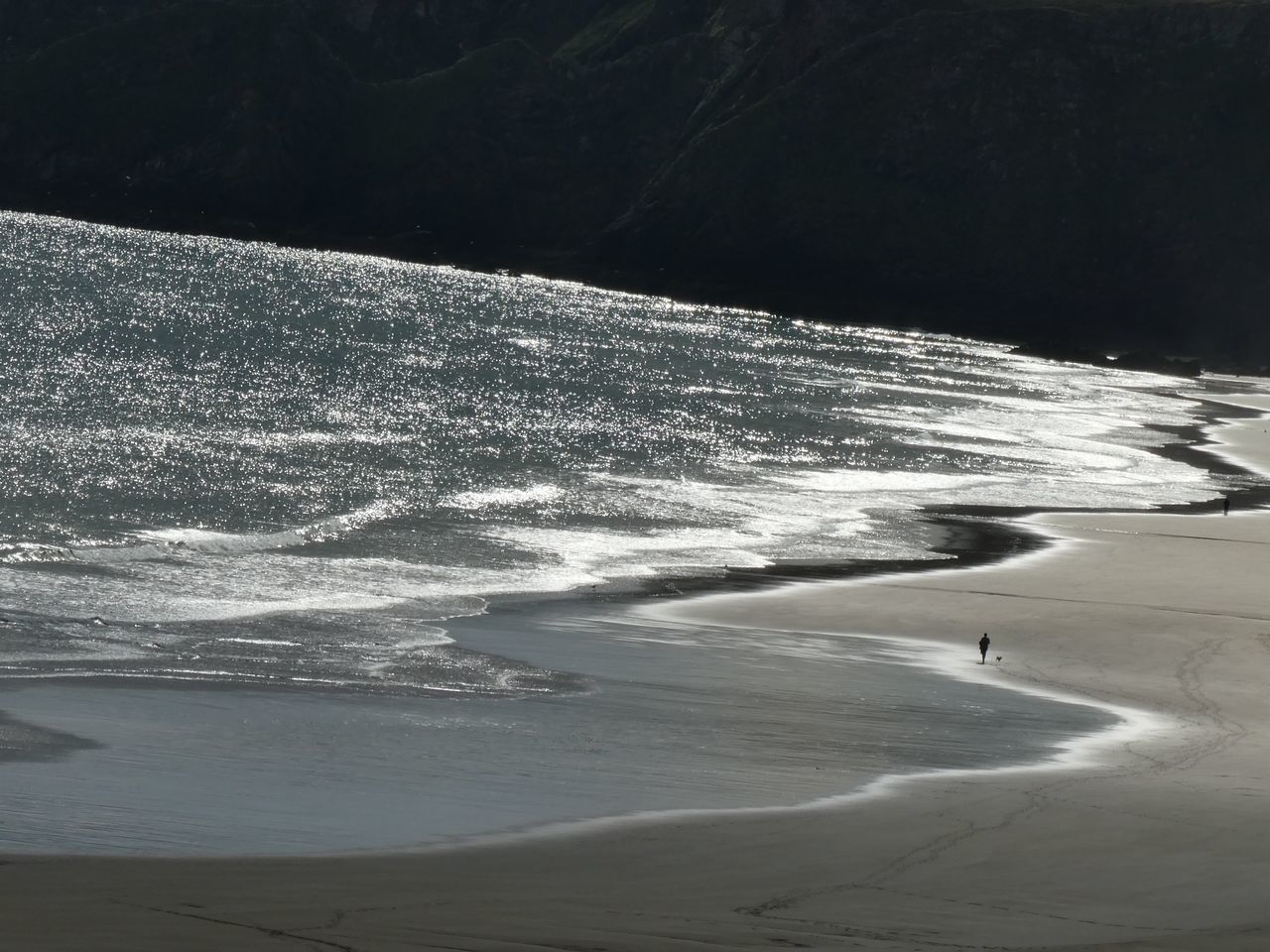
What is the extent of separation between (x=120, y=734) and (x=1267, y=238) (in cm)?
15580

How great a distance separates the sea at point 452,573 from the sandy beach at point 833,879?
0.99 metres

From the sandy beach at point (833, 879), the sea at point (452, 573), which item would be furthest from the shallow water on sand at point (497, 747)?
the sandy beach at point (833, 879)

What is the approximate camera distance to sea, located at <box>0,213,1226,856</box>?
862 inches

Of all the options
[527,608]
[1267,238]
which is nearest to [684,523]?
[527,608]

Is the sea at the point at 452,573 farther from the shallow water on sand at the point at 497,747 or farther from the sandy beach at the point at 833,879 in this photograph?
the sandy beach at the point at 833,879

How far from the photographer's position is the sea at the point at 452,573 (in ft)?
71.8

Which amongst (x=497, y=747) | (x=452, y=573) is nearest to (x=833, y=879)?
(x=497, y=747)

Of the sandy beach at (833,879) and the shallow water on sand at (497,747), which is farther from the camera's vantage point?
the shallow water on sand at (497,747)

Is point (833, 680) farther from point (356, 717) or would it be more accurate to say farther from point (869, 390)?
point (869, 390)

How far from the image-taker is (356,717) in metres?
25.0

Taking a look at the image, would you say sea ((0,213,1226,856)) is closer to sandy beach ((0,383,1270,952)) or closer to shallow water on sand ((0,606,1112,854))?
shallow water on sand ((0,606,1112,854))

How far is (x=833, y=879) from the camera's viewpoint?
18.3m

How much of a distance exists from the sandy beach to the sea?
988 millimetres

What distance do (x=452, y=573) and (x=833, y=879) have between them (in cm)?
2067
